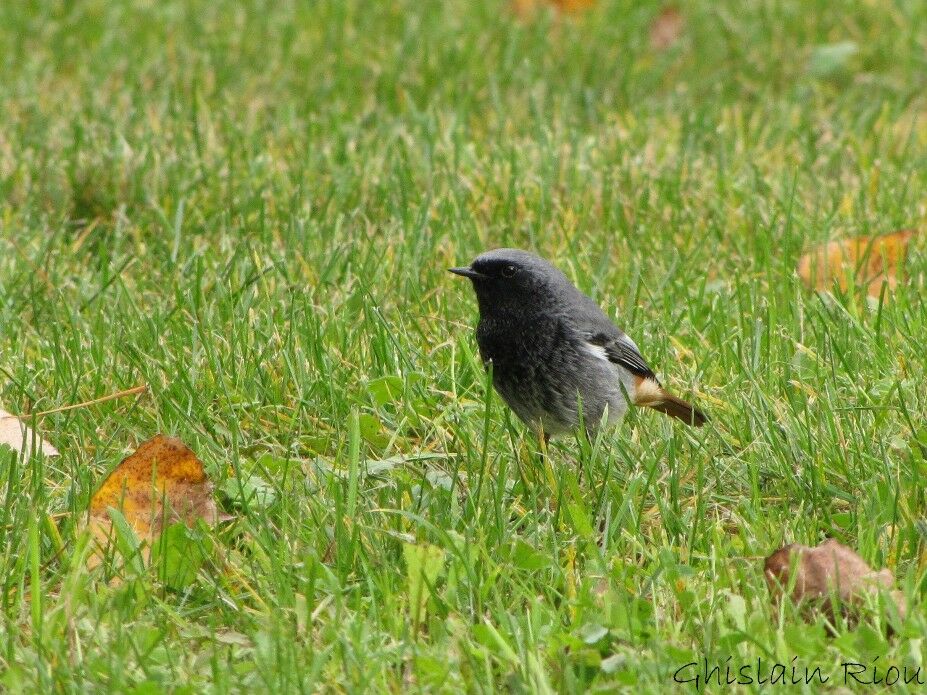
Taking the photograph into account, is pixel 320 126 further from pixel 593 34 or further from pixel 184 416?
pixel 184 416

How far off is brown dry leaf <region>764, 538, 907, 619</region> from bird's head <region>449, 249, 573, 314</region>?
1.37m

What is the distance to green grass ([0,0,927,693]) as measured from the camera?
3020 millimetres

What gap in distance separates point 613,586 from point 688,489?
68 cm

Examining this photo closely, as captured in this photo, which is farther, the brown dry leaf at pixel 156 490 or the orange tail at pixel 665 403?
the orange tail at pixel 665 403

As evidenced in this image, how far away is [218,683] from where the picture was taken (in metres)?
2.78

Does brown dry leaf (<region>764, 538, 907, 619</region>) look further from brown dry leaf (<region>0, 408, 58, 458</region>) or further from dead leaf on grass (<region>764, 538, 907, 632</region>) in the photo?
brown dry leaf (<region>0, 408, 58, 458</region>)

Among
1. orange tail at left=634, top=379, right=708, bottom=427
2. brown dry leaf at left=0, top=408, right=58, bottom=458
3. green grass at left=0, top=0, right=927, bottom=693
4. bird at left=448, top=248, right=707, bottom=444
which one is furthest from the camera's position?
bird at left=448, top=248, right=707, bottom=444

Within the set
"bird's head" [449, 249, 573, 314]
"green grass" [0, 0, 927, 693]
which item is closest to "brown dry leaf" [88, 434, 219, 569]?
"green grass" [0, 0, 927, 693]

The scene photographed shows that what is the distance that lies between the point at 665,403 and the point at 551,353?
0.37 m

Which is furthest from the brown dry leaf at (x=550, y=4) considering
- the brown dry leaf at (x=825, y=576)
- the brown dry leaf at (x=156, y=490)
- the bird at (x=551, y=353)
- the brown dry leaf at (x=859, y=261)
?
the brown dry leaf at (x=825, y=576)

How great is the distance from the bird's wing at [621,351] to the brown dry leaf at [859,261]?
1028 mm

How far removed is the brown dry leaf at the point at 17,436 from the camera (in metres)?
3.83

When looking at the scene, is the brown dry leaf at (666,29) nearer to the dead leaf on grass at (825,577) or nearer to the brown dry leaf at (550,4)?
the brown dry leaf at (550,4)

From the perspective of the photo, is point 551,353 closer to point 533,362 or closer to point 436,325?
point 533,362
